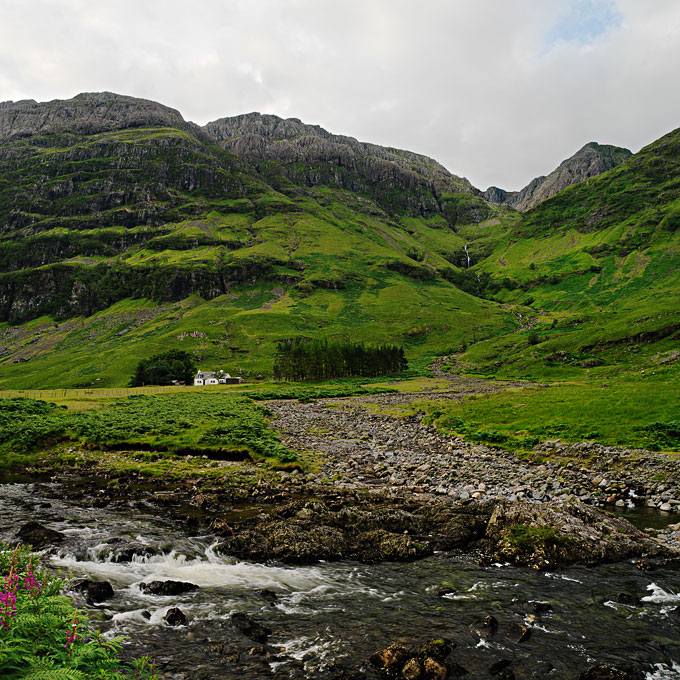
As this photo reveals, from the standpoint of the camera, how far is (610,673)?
29.3ft

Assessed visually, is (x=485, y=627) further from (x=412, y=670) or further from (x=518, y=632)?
(x=412, y=670)

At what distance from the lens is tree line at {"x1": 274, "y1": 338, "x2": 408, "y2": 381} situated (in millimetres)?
142875

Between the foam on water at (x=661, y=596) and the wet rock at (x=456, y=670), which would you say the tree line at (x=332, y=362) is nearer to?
the foam on water at (x=661, y=596)

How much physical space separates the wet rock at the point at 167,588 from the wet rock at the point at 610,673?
11359mm

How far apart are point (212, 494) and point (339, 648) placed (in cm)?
1487

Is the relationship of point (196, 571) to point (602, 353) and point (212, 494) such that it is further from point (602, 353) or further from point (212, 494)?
point (602, 353)

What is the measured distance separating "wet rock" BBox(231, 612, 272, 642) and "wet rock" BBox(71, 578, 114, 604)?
4236 millimetres

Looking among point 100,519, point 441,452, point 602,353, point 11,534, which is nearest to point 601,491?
point 441,452

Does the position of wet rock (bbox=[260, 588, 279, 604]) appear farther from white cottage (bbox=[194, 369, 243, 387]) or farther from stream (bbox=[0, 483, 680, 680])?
white cottage (bbox=[194, 369, 243, 387])

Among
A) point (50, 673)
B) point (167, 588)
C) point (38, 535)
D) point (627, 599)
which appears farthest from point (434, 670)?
point (38, 535)

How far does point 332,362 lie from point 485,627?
436 ft

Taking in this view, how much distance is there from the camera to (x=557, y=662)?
31.1 ft

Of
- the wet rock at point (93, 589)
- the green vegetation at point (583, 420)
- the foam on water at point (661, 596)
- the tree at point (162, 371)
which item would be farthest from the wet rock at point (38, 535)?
the tree at point (162, 371)

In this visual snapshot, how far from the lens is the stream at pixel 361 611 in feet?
31.1
